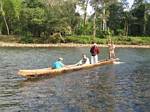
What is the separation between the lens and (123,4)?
118375 mm

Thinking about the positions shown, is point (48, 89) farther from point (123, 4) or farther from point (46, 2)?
point (123, 4)

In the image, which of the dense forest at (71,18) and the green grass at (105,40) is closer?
the green grass at (105,40)

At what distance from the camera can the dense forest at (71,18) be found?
10269 centimetres

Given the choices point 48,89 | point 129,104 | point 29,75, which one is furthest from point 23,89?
point 129,104

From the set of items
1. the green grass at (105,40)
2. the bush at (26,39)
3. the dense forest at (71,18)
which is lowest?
the green grass at (105,40)

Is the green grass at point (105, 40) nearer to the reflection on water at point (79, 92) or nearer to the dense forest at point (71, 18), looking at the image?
the dense forest at point (71, 18)

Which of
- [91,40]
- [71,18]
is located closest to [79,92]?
[91,40]

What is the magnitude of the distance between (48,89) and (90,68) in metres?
14.6

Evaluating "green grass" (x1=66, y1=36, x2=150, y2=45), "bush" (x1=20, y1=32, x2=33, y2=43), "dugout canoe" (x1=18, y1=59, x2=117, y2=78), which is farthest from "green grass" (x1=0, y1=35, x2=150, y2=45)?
"dugout canoe" (x1=18, y1=59, x2=117, y2=78)

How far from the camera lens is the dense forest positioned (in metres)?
103

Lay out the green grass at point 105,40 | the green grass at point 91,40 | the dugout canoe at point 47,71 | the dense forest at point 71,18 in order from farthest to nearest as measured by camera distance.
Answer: the dense forest at point 71,18 → the green grass at point 91,40 → the green grass at point 105,40 → the dugout canoe at point 47,71

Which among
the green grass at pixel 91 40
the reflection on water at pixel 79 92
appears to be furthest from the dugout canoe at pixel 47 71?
the green grass at pixel 91 40

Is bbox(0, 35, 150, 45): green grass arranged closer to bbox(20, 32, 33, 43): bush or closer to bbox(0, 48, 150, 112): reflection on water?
bbox(20, 32, 33, 43): bush

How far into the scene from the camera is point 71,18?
105625mm
